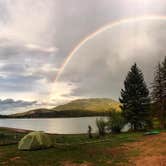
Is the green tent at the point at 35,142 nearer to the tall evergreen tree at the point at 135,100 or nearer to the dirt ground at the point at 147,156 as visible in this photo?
the dirt ground at the point at 147,156

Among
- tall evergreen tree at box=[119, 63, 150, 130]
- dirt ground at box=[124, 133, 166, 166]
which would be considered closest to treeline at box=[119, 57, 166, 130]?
tall evergreen tree at box=[119, 63, 150, 130]

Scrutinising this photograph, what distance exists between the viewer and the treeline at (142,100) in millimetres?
46000

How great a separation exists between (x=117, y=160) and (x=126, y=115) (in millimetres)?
29063

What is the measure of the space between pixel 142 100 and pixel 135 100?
1.24 metres

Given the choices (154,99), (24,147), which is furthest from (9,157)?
(154,99)

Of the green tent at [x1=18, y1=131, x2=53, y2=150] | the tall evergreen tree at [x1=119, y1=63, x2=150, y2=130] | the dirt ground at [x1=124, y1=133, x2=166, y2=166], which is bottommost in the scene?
the dirt ground at [x1=124, y1=133, x2=166, y2=166]

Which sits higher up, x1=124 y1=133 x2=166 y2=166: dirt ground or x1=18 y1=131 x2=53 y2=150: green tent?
x1=18 y1=131 x2=53 y2=150: green tent

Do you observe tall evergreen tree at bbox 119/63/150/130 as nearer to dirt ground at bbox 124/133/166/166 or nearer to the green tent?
dirt ground at bbox 124/133/166/166

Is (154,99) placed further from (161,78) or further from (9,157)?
(9,157)

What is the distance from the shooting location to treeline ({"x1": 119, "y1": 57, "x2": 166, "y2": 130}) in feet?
151

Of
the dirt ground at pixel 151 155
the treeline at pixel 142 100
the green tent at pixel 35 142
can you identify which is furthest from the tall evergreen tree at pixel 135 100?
the green tent at pixel 35 142

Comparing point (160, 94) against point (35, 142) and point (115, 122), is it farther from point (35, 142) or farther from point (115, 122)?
point (35, 142)

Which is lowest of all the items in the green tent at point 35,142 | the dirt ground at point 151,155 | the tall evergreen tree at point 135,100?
the dirt ground at point 151,155

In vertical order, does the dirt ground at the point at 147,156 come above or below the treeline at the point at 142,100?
below
